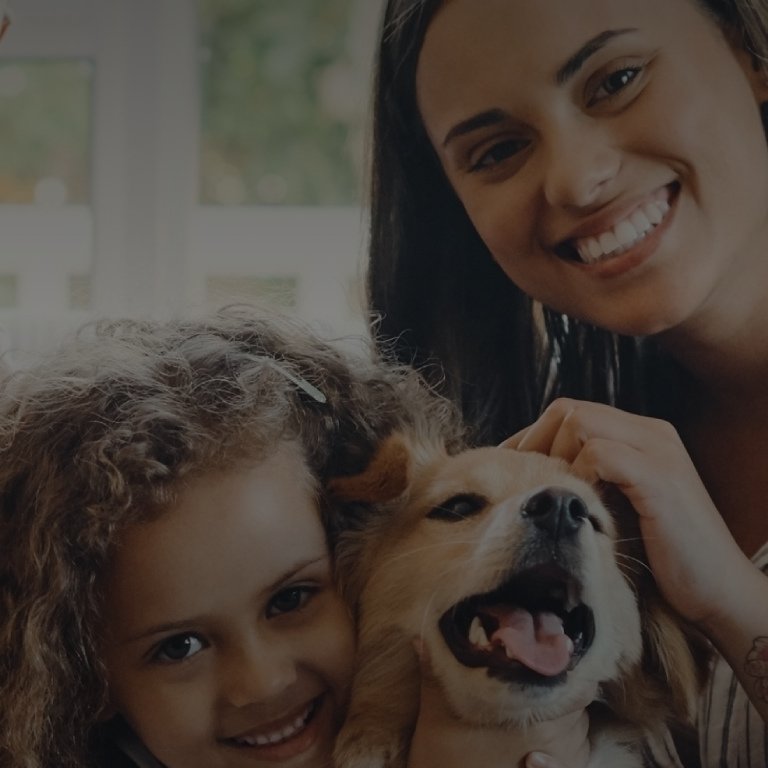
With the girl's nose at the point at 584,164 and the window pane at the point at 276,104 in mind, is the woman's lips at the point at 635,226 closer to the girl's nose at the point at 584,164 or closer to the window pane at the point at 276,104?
the girl's nose at the point at 584,164

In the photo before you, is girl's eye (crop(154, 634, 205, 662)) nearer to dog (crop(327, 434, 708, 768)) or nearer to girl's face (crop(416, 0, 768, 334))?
dog (crop(327, 434, 708, 768))

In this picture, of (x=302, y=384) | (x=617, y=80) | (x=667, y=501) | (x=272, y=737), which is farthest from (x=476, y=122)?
(x=272, y=737)

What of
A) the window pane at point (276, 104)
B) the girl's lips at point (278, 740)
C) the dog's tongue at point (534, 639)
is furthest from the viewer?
the window pane at point (276, 104)

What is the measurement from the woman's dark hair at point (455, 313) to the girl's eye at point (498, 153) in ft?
0.17

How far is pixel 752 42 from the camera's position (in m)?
0.92

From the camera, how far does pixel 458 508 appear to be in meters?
0.89

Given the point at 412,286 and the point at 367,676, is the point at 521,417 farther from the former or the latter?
the point at 367,676

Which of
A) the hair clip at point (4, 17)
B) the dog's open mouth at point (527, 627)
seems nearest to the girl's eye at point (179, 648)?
the dog's open mouth at point (527, 627)

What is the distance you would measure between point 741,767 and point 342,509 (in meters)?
0.47

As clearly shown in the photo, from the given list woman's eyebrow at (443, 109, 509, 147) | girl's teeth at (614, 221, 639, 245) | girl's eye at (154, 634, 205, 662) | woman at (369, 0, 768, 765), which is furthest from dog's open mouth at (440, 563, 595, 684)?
woman's eyebrow at (443, 109, 509, 147)

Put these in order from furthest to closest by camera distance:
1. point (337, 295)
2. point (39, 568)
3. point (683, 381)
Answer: point (337, 295)
point (683, 381)
point (39, 568)

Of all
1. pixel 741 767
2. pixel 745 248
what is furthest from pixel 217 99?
pixel 741 767

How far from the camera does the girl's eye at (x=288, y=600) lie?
2.96 ft

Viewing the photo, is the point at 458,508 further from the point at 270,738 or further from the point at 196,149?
the point at 196,149
